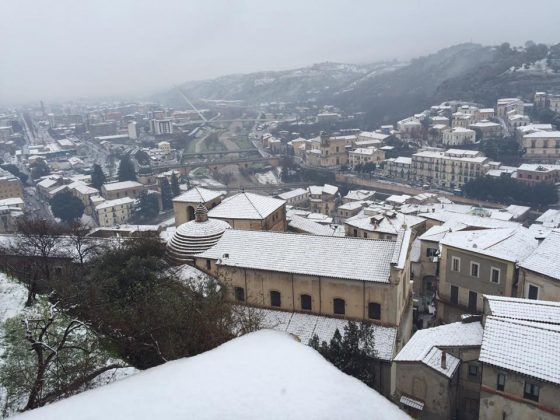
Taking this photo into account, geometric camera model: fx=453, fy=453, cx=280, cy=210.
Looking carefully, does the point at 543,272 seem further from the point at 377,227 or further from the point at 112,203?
the point at 112,203

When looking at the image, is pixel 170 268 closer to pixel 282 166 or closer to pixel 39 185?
pixel 39 185

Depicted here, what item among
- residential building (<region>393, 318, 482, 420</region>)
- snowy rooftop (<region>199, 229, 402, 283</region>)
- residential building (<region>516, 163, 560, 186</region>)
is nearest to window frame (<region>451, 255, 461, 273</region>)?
snowy rooftop (<region>199, 229, 402, 283</region>)

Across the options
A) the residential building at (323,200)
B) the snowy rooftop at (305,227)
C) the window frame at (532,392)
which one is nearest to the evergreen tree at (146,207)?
the residential building at (323,200)

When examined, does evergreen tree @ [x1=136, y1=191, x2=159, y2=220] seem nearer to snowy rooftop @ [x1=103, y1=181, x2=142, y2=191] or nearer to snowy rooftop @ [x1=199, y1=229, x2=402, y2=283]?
snowy rooftop @ [x1=103, y1=181, x2=142, y2=191]

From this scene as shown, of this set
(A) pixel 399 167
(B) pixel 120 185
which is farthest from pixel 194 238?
(A) pixel 399 167

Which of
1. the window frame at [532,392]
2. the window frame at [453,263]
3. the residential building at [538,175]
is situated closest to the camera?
the window frame at [532,392]

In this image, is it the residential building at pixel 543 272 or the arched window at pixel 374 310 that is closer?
the arched window at pixel 374 310

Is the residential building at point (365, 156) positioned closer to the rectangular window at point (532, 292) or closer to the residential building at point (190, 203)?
the residential building at point (190, 203)

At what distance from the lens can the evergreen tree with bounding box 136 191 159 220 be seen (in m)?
78.4

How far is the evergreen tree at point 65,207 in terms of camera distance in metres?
73.8

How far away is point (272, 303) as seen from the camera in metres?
23.4

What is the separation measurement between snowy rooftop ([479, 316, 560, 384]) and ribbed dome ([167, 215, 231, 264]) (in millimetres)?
15819

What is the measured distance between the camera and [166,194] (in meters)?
84.4

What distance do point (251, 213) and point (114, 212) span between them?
50590mm
